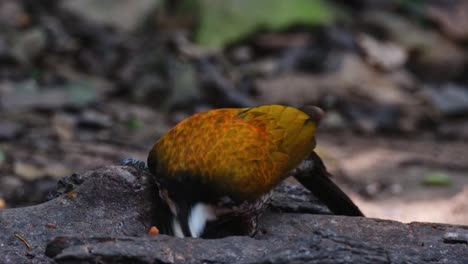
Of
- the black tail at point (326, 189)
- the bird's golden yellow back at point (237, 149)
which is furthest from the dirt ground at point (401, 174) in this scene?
the bird's golden yellow back at point (237, 149)

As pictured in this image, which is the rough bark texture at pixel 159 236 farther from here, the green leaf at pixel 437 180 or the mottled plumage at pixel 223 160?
the green leaf at pixel 437 180

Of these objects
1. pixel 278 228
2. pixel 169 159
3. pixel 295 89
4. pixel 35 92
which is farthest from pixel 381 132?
pixel 169 159

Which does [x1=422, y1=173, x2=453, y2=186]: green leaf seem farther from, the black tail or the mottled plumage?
the mottled plumage

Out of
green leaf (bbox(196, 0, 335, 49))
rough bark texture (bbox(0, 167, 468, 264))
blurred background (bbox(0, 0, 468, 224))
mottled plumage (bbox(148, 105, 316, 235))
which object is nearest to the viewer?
rough bark texture (bbox(0, 167, 468, 264))

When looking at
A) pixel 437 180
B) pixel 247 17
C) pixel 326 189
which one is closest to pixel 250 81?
pixel 247 17

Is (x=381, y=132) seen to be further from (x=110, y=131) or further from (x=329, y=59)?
(x=110, y=131)

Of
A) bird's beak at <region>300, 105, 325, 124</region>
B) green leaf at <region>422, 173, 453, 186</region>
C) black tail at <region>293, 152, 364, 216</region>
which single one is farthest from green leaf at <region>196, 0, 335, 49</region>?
bird's beak at <region>300, 105, 325, 124</region>
